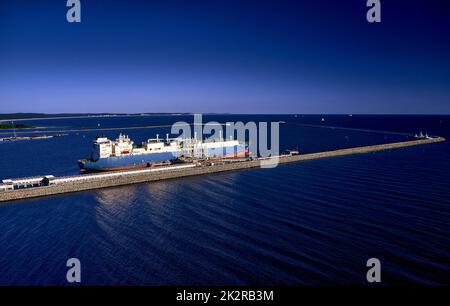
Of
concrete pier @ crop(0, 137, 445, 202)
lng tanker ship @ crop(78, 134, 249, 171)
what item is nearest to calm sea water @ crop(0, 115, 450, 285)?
concrete pier @ crop(0, 137, 445, 202)

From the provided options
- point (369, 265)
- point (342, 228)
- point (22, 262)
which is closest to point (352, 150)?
point (342, 228)

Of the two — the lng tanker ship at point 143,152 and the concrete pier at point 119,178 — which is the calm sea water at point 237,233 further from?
the lng tanker ship at point 143,152

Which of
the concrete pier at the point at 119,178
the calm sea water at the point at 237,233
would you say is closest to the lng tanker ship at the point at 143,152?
the concrete pier at the point at 119,178

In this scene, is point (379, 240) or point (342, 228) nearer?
point (379, 240)

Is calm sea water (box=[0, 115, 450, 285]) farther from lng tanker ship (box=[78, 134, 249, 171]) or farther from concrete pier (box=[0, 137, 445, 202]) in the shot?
lng tanker ship (box=[78, 134, 249, 171])

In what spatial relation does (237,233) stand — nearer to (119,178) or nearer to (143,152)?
(119,178)
